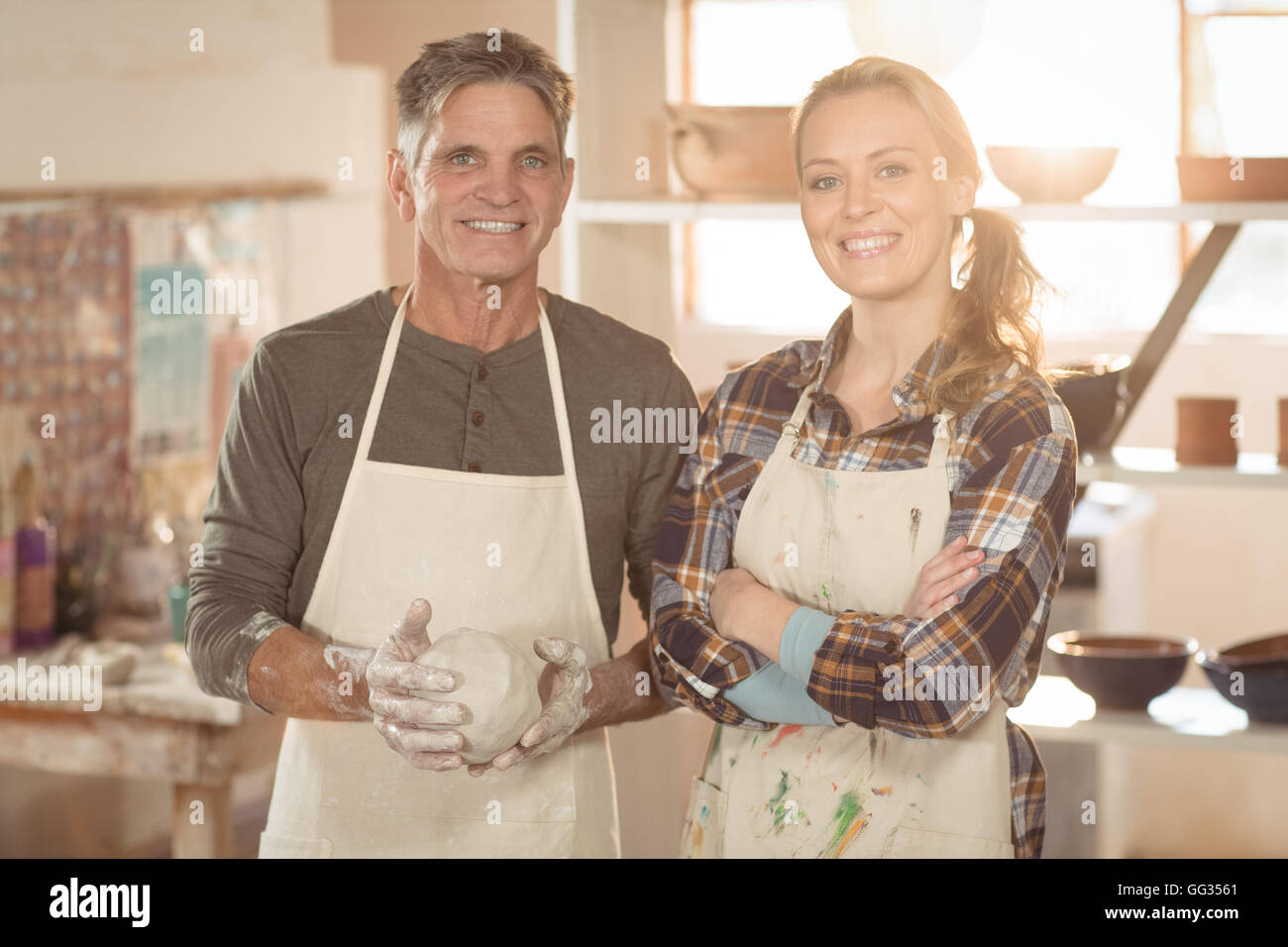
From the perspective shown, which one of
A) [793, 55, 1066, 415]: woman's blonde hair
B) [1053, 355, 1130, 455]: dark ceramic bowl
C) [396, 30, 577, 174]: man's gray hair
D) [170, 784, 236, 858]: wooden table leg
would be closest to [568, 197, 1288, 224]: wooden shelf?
[1053, 355, 1130, 455]: dark ceramic bowl

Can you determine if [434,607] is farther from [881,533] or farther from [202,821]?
[202,821]

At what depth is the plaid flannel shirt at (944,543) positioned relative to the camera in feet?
4.33

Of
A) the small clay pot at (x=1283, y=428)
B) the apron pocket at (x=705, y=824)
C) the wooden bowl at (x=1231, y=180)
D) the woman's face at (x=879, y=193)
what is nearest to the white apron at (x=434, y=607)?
the apron pocket at (x=705, y=824)

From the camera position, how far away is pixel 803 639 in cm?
137

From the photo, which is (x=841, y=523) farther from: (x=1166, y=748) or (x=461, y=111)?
(x=1166, y=748)

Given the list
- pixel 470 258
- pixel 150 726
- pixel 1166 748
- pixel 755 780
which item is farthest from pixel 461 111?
pixel 1166 748

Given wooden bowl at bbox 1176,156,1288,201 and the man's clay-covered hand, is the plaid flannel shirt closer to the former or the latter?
the man's clay-covered hand

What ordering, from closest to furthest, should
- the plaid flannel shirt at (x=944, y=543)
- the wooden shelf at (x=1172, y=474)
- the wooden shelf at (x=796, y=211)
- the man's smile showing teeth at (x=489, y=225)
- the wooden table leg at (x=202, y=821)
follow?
the plaid flannel shirt at (x=944, y=543) → the man's smile showing teeth at (x=489, y=225) → the wooden shelf at (x=796, y=211) → the wooden shelf at (x=1172, y=474) → the wooden table leg at (x=202, y=821)

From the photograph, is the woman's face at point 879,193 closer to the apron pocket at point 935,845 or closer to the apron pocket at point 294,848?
the apron pocket at point 935,845

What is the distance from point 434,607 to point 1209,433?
4.17ft

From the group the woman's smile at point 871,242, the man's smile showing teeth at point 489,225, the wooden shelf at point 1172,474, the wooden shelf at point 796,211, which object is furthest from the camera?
the wooden shelf at point 1172,474

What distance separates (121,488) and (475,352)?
1.97 metres

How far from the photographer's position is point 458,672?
1.37 metres

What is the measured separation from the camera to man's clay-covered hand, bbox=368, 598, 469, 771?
1.35 metres
